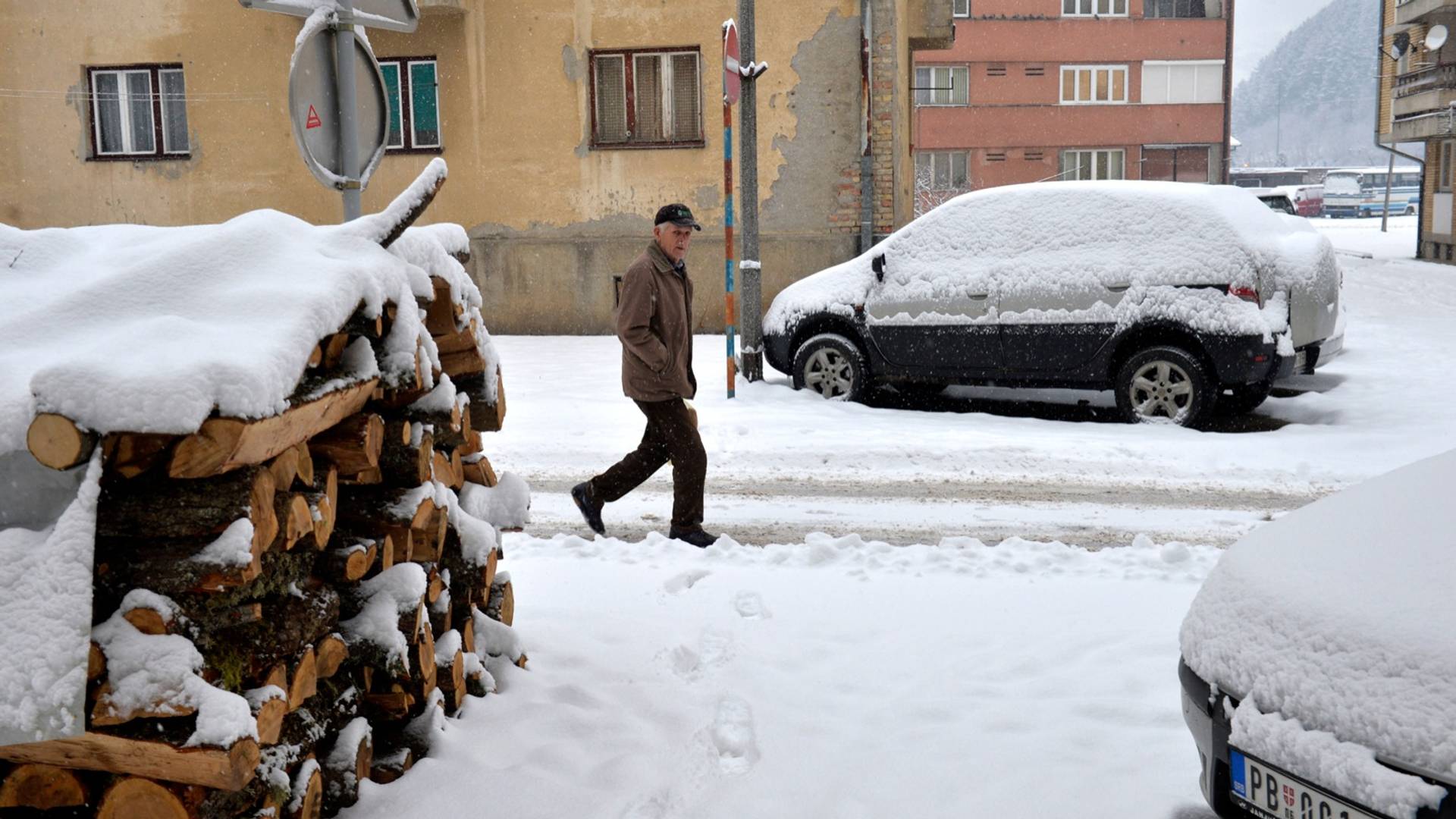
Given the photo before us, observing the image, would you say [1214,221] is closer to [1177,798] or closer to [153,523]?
[1177,798]

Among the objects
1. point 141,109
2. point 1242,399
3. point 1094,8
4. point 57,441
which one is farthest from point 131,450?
Result: point 1094,8

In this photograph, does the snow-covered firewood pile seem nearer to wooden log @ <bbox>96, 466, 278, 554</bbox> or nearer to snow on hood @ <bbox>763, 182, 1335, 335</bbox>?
wooden log @ <bbox>96, 466, 278, 554</bbox>

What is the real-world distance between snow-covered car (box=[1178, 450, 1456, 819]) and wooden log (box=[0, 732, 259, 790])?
2.07m

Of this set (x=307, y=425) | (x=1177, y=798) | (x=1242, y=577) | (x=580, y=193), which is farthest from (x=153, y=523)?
(x=580, y=193)

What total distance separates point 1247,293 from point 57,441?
8607 mm

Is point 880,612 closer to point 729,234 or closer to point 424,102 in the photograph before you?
point 729,234

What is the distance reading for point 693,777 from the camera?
3.93 metres

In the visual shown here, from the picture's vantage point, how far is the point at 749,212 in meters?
12.0

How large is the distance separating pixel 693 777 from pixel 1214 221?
291 inches

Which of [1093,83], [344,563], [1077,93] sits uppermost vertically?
[1093,83]

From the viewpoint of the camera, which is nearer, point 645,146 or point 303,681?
point 303,681

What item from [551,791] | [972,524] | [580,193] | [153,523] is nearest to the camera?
[153,523]

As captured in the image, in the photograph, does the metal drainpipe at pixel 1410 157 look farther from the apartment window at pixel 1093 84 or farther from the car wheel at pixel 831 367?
the car wheel at pixel 831 367

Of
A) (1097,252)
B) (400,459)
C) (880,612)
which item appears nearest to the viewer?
(400,459)
